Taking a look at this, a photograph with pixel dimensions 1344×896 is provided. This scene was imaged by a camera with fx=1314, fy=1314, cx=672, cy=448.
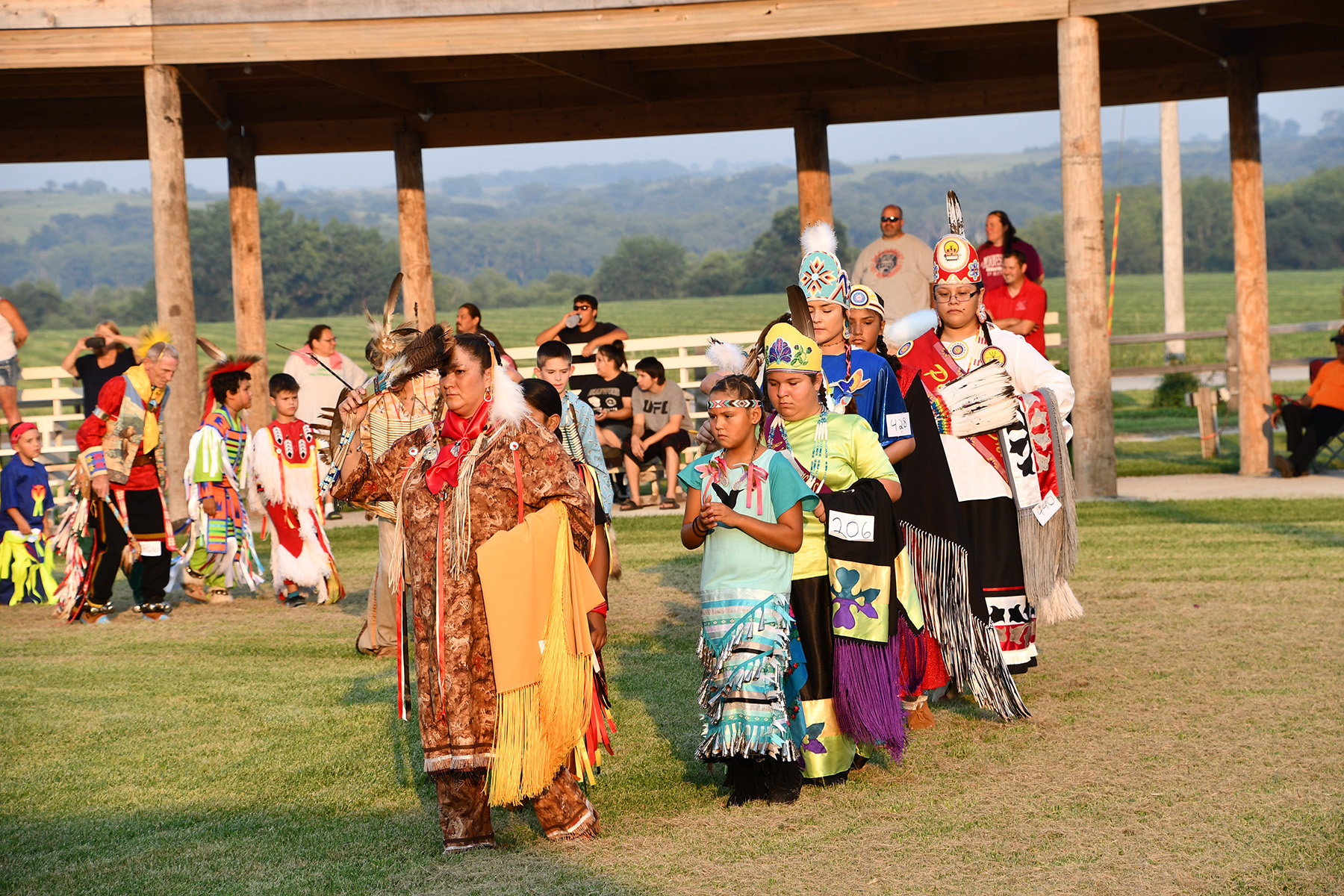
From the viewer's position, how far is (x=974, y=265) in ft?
17.3

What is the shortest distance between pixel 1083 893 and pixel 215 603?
6.72 metres

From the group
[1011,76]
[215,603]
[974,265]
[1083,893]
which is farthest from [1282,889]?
[1011,76]

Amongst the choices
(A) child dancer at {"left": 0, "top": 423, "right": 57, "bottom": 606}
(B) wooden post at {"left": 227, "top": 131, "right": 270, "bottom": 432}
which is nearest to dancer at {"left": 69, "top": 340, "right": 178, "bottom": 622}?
(A) child dancer at {"left": 0, "top": 423, "right": 57, "bottom": 606}

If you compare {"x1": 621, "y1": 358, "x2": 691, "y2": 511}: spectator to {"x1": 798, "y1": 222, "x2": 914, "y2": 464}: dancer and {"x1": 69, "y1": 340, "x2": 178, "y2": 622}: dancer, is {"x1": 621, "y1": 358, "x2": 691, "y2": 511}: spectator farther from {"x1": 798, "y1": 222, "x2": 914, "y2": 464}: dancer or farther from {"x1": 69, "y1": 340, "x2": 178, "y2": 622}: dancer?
{"x1": 798, "y1": 222, "x2": 914, "y2": 464}: dancer

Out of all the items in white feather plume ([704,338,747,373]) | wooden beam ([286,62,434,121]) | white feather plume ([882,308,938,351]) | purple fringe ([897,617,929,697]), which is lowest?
purple fringe ([897,617,929,697])

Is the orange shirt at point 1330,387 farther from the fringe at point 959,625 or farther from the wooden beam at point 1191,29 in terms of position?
the fringe at point 959,625

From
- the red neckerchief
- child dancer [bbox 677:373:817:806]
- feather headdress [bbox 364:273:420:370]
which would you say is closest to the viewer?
the red neckerchief

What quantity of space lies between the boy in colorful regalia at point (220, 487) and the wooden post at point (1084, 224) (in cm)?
607

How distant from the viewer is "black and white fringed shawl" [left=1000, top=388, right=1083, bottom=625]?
5.37 meters

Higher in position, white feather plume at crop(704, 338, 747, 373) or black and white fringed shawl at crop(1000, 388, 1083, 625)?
white feather plume at crop(704, 338, 747, 373)

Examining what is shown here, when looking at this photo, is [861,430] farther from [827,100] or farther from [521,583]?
[827,100]

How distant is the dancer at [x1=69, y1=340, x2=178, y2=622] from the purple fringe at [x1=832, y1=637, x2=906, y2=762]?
5.42 m

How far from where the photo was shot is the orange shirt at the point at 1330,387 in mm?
11719

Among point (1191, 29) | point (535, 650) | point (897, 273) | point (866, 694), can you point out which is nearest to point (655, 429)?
point (897, 273)
